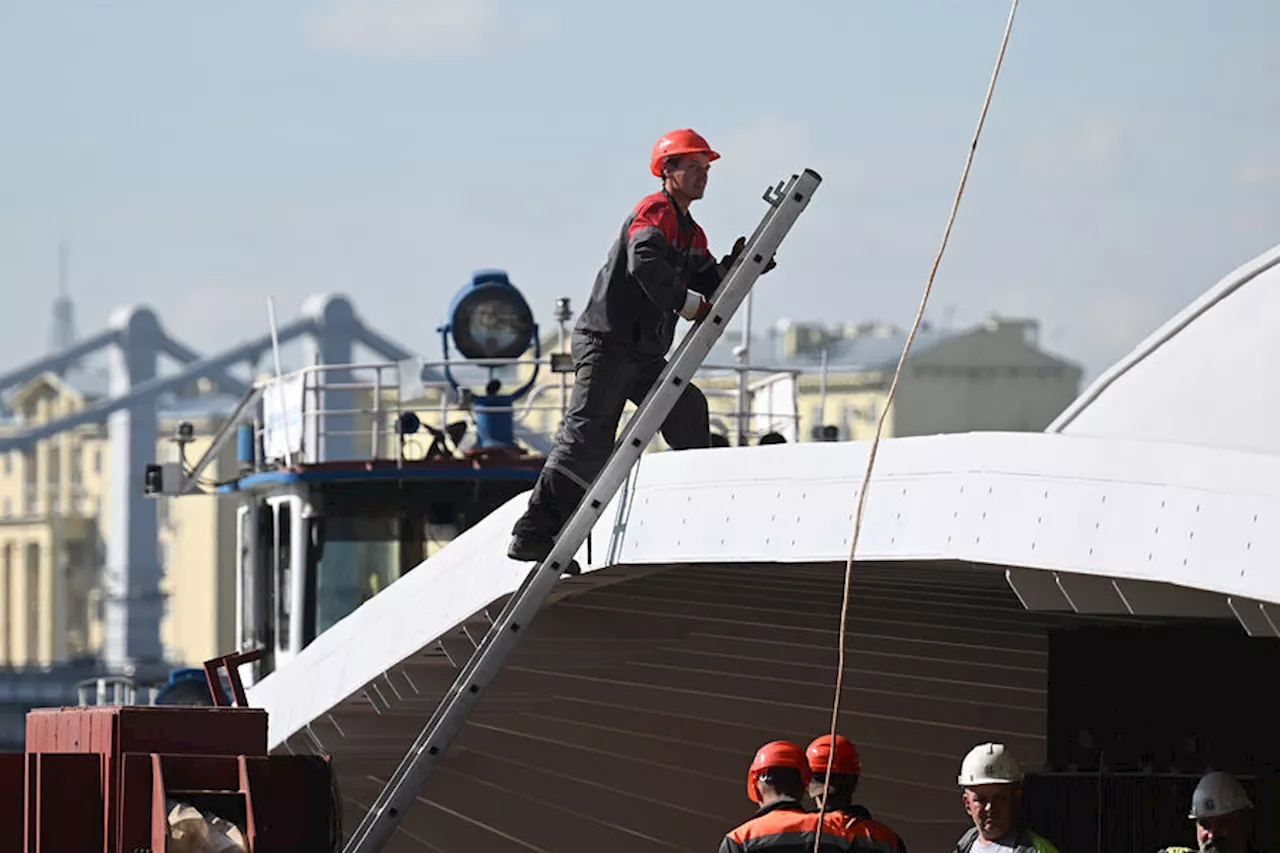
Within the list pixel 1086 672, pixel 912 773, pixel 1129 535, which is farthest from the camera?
pixel 912 773

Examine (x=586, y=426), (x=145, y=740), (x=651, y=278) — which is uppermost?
(x=651, y=278)

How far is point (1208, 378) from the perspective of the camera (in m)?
10.8

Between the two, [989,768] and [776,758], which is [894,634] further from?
[989,768]

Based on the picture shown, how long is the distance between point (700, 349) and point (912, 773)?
142 inches

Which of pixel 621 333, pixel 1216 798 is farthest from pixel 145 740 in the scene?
pixel 1216 798

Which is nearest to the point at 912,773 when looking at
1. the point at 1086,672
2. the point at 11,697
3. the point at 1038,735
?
the point at 1038,735

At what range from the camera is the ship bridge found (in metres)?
7.98

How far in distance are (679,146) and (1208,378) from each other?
2.96m

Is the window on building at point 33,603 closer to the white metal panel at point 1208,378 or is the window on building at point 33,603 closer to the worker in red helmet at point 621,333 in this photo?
the white metal panel at point 1208,378

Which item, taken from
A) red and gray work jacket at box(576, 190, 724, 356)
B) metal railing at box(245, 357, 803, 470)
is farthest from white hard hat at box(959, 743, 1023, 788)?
metal railing at box(245, 357, 803, 470)

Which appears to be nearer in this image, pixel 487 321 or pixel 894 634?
pixel 894 634

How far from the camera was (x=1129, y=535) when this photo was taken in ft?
25.3

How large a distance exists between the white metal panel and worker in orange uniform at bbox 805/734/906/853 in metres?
2.69

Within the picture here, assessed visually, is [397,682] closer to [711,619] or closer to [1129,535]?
[711,619]
